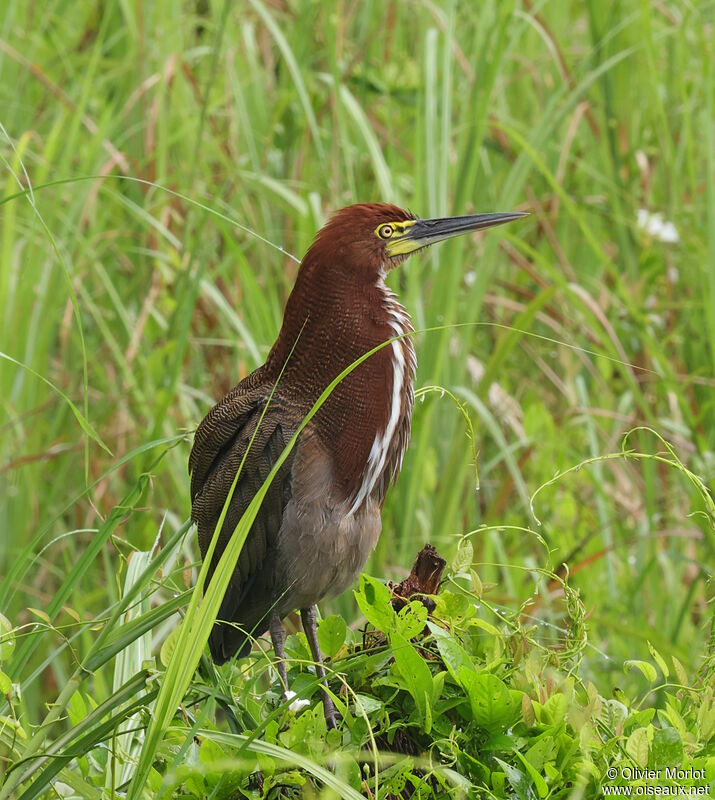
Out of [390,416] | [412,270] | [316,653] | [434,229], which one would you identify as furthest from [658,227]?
[316,653]

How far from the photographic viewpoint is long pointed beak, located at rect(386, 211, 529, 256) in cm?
239

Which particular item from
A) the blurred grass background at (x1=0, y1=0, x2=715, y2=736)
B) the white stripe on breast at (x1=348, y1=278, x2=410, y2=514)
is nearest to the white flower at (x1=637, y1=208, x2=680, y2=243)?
the blurred grass background at (x1=0, y1=0, x2=715, y2=736)

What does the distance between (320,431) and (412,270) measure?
114 centimetres

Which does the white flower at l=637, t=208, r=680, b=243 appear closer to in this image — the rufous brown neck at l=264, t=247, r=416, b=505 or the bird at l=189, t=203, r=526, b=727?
the bird at l=189, t=203, r=526, b=727

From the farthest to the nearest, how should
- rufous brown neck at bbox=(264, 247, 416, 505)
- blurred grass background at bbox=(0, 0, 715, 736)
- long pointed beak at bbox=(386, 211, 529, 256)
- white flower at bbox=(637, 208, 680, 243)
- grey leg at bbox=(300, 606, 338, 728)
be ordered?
white flower at bbox=(637, 208, 680, 243), blurred grass background at bbox=(0, 0, 715, 736), long pointed beak at bbox=(386, 211, 529, 256), rufous brown neck at bbox=(264, 247, 416, 505), grey leg at bbox=(300, 606, 338, 728)

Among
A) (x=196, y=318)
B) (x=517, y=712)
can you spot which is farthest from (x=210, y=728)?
(x=196, y=318)

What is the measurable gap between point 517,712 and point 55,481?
2333mm

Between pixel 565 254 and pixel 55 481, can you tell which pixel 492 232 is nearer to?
pixel 565 254

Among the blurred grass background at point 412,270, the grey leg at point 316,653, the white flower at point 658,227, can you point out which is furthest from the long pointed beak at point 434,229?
the white flower at point 658,227

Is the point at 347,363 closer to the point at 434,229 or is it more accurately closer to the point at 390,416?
the point at 390,416

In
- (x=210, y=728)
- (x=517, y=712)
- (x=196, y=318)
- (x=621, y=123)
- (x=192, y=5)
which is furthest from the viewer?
(x=192, y=5)

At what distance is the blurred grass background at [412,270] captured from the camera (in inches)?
131

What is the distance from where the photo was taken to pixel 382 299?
2348 millimetres

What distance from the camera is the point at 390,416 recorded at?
2.32 m
